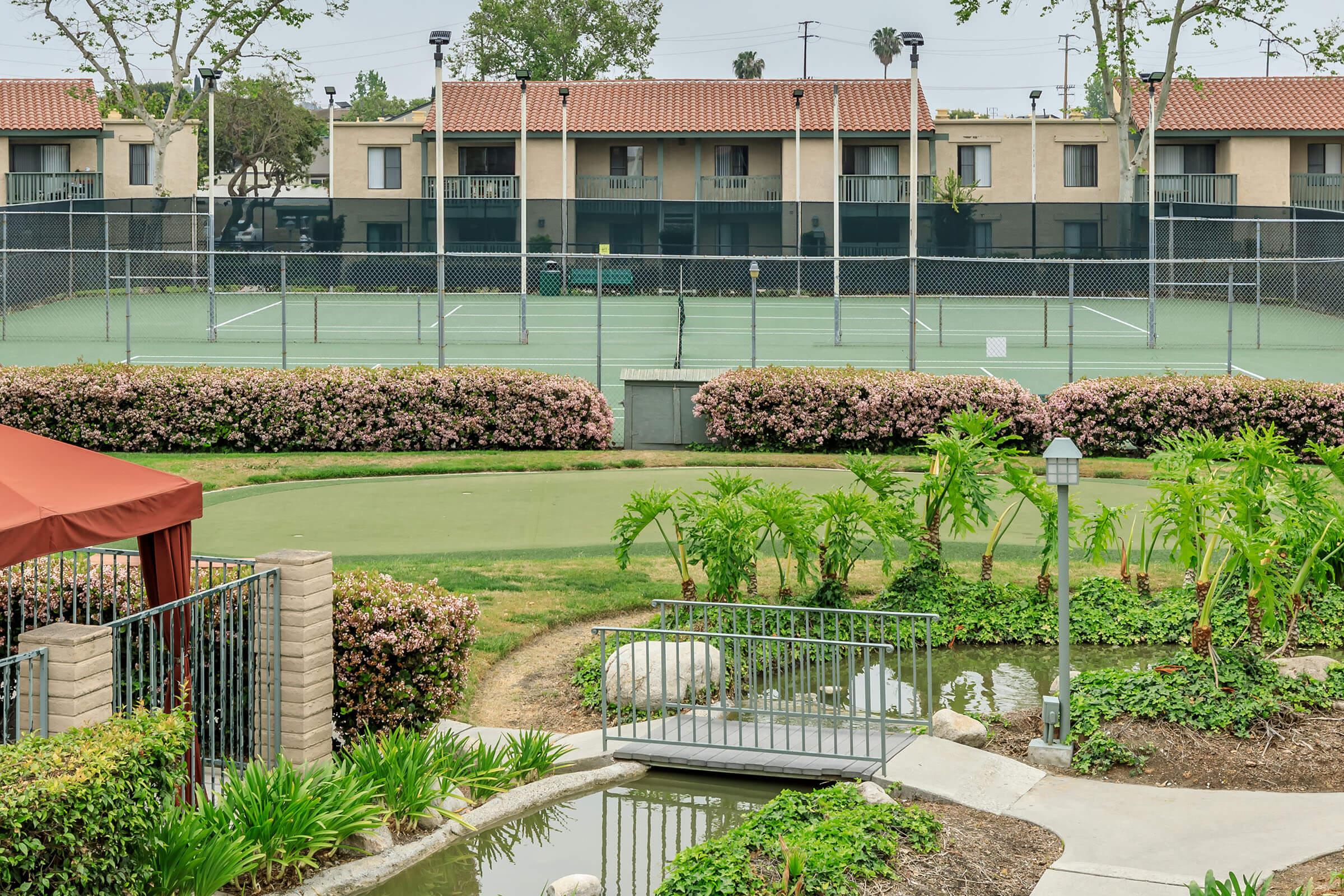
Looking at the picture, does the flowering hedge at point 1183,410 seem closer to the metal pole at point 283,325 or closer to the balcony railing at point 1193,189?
the metal pole at point 283,325

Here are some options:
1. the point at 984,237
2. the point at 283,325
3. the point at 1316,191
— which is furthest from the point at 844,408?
the point at 1316,191

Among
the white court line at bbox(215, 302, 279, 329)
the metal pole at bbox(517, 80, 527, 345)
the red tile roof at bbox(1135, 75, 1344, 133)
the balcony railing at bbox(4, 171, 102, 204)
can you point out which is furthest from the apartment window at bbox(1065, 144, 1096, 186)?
the balcony railing at bbox(4, 171, 102, 204)

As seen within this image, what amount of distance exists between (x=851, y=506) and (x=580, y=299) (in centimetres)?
3539

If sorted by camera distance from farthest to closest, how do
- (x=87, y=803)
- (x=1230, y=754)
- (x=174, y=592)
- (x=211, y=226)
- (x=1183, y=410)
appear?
(x=211, y=226) < (x=1183, y=410) < (x=1230, y=754) < (x=174, y=592) < (x=87, y=803)

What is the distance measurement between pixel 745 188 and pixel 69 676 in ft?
165

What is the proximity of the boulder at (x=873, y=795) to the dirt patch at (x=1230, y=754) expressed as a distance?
1.43m

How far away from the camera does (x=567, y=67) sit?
263ft

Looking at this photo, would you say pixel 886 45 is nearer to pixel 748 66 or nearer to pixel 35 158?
pixel 748 66

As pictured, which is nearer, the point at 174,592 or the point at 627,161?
the point at 174,592

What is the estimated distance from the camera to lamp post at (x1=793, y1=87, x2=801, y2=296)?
45.0 meters

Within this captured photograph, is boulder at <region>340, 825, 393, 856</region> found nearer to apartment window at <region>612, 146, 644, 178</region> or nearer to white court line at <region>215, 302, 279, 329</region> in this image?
white court line at <region>215, 302, 279, 329</region>

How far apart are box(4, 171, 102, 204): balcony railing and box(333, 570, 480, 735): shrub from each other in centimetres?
4734

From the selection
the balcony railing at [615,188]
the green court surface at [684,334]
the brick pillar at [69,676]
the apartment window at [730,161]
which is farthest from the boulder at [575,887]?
the apartment window at [730,161]

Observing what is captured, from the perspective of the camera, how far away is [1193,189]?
2108 inches
